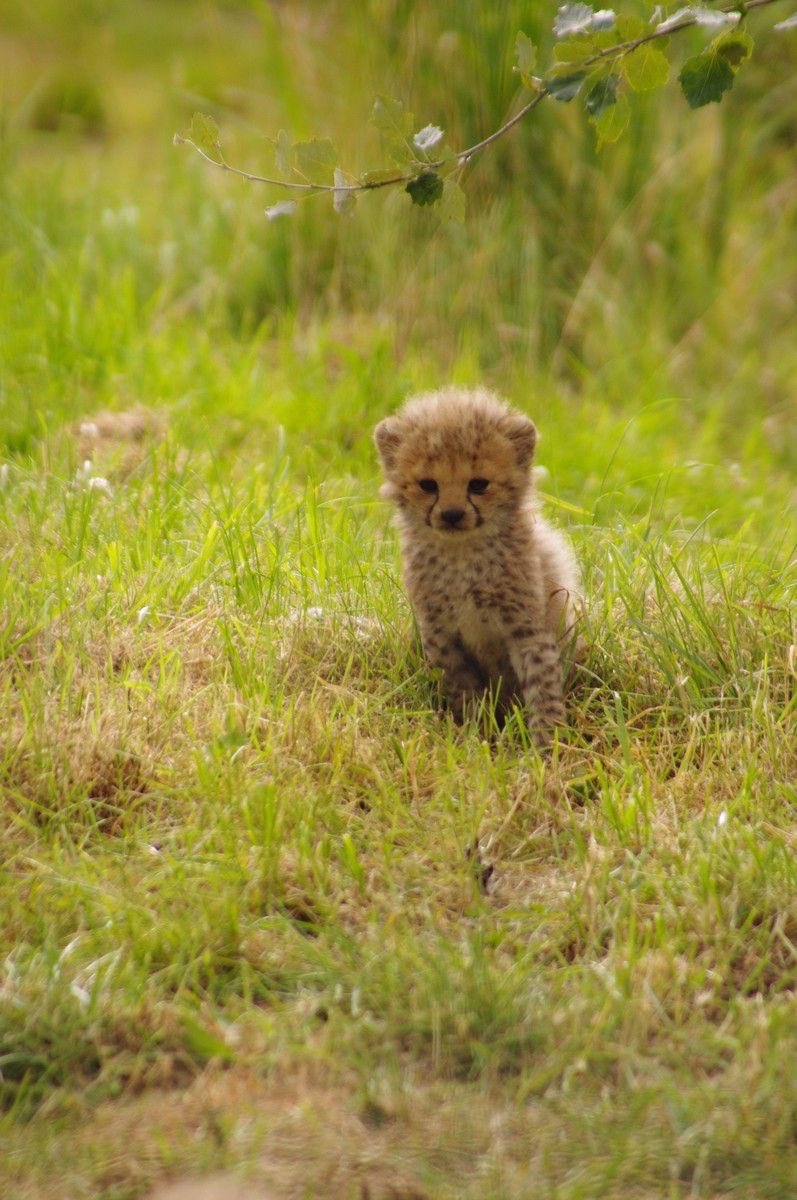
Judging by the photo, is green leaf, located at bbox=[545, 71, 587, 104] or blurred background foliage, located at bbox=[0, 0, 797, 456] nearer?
green leaf, located at bbox=[545, 71, 587, 104]

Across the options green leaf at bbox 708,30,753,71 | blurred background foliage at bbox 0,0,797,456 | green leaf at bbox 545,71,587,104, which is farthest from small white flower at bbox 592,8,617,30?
blurred background foliage at bbox 0,0,797,456

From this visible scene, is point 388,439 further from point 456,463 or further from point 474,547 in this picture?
point 474,547

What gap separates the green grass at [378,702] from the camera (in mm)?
2623

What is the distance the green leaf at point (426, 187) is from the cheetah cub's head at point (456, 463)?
63 cm

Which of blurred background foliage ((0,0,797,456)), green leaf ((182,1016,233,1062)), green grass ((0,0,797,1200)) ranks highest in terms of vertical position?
blurred background foliage ((0,0,797,456))

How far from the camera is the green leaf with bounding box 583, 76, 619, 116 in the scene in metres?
3.15

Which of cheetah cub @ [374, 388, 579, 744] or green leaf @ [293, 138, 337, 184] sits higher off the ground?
green leaf @ [293, 138, 337, 184]

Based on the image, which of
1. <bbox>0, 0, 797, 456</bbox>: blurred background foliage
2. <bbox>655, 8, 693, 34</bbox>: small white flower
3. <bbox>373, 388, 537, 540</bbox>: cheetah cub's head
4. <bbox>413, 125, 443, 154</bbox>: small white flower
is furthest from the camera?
<bbox>0, 0, 797, 456</bbox>: blurred background foliage

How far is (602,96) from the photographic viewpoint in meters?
3.16

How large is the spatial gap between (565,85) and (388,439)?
3.49 feet

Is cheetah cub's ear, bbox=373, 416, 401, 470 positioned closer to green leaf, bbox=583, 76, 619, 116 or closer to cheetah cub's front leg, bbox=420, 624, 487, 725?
cheetah cub's front leg, bbox=420, 624, 487, 725

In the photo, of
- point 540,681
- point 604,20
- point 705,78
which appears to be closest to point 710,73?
point 705,78

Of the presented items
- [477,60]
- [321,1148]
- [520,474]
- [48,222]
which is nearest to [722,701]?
[520,474]

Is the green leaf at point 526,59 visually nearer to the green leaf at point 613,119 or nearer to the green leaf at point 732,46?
the green leaf at point 613,119
